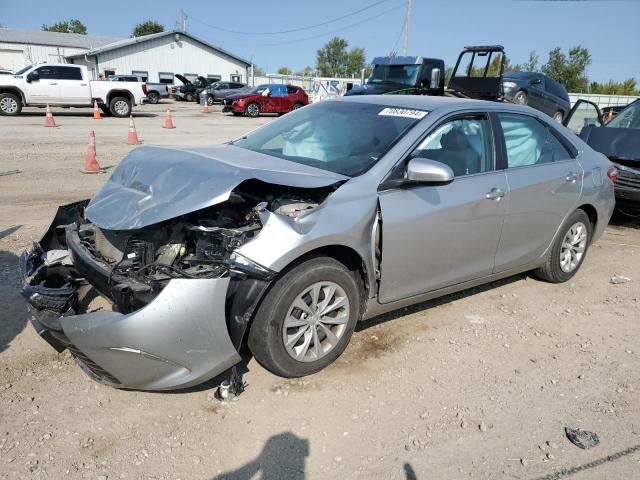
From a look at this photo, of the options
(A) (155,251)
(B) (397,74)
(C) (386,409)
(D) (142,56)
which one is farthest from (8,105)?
(D) (142,56)

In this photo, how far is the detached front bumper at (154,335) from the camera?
258 centimetres

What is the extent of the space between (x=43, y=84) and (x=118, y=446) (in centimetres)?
2043

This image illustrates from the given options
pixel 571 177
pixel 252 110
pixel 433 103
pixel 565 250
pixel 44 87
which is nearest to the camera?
pixel 433 103

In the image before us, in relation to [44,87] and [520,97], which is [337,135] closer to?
[520,97]

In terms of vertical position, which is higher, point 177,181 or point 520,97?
point 177,181

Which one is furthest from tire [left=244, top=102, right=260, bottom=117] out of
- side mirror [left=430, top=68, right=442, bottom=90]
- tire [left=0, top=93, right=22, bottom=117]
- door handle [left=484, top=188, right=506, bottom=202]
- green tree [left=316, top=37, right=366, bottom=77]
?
green tree [left=316, top=37, right=366, bottom=77]

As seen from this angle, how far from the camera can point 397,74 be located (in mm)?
15344

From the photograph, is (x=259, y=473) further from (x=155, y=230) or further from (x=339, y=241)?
(x=155, y=230)

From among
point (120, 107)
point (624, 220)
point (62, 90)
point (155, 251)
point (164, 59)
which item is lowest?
point (120, 107)

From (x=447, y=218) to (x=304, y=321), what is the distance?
1.29 m

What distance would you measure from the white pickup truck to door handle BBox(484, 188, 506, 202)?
20.0m

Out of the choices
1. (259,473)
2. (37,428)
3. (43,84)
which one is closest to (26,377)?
(37,428)

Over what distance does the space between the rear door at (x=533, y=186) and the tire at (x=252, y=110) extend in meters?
21.6

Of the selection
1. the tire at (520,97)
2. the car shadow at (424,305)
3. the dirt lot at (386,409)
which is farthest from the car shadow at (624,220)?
the tire at (520,97)
